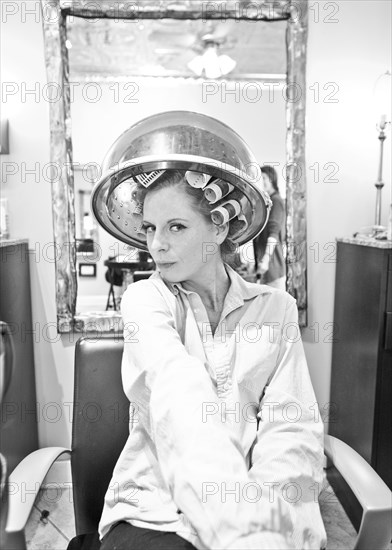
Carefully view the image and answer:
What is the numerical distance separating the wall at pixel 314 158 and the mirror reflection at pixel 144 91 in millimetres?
49

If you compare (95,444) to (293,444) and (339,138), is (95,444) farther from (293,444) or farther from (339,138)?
(339,138)

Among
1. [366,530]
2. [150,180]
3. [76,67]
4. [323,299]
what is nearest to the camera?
[366,530]

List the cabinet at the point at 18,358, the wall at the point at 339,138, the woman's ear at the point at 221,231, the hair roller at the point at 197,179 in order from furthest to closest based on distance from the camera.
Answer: the wall at the point at 339,138
the cabinet at the point at 18,358
the woman's ear at the point at 221,231
the hair roller at the point at 197,179

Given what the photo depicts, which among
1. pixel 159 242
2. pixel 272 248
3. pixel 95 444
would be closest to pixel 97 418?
pixel 95 444

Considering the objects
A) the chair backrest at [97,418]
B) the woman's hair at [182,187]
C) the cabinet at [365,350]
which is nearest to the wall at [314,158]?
Answer: the cabinet at [365,350]

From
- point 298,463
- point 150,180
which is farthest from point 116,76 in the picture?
point 298,463

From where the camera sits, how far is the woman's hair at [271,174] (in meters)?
2.09

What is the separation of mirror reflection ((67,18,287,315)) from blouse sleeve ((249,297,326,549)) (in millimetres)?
1070

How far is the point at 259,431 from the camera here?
1.08 meters

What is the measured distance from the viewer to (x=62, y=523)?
1964mm

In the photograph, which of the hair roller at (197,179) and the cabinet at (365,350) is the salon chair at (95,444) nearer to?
the hair roller at (197,179)

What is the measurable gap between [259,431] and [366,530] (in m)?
0.29

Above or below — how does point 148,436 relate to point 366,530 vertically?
above

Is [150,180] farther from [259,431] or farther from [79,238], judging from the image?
[79,238]
